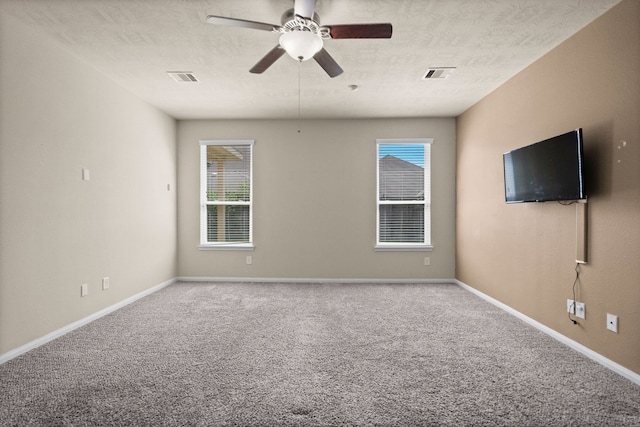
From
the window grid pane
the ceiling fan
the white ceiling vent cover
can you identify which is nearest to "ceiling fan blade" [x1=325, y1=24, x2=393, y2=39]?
the ceiling fan

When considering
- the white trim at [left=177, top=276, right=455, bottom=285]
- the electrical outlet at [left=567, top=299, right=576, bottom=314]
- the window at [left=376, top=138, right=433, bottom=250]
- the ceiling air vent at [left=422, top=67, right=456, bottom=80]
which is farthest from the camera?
the window at [left=376, top=138, right=433, bottom=250]

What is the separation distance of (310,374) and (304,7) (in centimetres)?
249

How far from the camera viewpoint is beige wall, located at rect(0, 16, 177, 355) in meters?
2.53

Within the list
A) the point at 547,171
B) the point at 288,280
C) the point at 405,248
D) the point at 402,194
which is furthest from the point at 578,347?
the point at 288,280

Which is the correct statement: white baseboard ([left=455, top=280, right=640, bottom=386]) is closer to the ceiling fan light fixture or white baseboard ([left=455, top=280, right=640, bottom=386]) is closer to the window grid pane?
the window grid pane

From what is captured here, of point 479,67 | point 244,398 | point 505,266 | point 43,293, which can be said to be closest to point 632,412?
point 505,266

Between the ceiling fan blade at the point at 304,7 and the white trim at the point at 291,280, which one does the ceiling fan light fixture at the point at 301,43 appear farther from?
the white trim at the point at 291,280

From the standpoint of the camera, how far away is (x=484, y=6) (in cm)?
235

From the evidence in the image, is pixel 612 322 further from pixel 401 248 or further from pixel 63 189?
pixel 63 189

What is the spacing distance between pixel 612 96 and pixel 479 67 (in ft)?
4.22

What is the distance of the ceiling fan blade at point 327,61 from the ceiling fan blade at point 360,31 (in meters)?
0.21

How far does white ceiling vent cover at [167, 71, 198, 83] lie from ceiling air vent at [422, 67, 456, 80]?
265 centimetres

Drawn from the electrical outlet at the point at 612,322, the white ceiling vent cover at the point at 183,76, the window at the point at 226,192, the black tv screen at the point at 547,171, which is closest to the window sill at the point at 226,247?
the window at the point at 226,192

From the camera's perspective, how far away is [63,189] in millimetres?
3023
